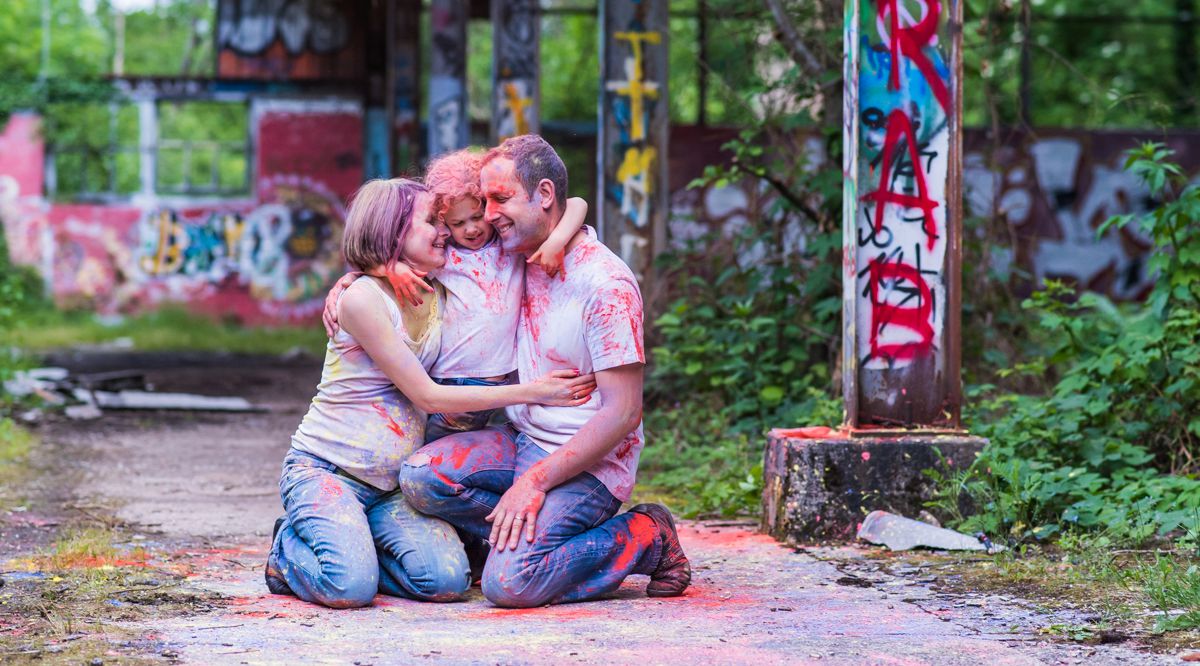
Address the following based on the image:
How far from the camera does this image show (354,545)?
3900 mm

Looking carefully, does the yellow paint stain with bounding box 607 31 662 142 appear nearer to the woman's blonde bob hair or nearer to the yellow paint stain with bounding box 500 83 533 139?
the yellow paint stain with bounding box 500 83 533 139

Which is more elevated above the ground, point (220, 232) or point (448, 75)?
point (448, 75)

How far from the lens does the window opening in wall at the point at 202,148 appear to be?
59.2 ft

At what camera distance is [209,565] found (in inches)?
179

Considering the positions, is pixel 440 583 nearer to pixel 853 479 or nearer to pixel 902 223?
pixel 853 479

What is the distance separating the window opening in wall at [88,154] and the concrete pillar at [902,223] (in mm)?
14607

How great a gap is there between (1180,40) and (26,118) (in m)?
16.3

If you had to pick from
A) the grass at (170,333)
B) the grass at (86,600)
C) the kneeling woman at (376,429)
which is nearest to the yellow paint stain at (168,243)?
the grass at (170,333)

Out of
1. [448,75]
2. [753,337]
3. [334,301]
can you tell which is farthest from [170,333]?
[334,301]

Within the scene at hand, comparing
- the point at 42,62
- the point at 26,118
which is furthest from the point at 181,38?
the point at 26,118

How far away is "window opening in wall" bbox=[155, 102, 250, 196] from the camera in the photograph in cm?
1805

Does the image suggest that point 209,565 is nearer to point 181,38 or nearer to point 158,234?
point 158,234

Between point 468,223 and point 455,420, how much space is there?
62 cm

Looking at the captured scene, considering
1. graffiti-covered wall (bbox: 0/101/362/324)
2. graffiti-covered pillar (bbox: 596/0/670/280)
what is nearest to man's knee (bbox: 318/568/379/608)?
graffiti-covered pillar (bbox: 596/0/670/280)
